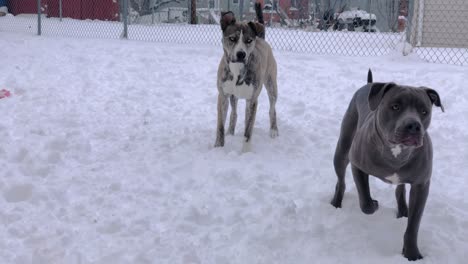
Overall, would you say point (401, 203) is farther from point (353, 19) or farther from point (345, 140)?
point (353, 19)

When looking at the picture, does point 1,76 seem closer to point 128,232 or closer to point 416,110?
point 128,232

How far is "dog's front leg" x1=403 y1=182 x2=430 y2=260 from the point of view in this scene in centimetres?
293

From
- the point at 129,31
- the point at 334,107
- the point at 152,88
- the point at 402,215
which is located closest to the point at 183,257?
the point at 402,215

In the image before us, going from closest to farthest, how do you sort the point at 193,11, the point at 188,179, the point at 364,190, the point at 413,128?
the point at 413,128 → the point at 364,190 → the point at 188,179 → the point at 193,11

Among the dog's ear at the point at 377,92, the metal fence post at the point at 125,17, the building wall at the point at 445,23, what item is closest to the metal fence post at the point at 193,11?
the metal fence post at the point at 125,17

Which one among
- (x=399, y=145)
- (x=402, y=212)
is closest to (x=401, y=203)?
(x=402, y=212)

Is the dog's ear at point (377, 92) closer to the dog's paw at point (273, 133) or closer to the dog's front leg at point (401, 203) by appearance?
the dog's front leg at point (401, 203)

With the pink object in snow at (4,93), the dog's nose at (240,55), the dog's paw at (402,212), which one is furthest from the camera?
the pink object in snow at (4,93)

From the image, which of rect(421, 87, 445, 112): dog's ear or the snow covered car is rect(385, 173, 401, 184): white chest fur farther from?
the snow covered car

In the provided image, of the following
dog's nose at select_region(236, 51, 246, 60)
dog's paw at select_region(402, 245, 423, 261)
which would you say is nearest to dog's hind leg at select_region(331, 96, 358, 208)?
dog's paw at select_region(402, 245, 423, 261)

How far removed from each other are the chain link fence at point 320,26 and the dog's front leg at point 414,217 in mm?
7182

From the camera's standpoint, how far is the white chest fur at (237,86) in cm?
504

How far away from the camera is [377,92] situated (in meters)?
2.95

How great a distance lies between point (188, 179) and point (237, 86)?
1.29 m
